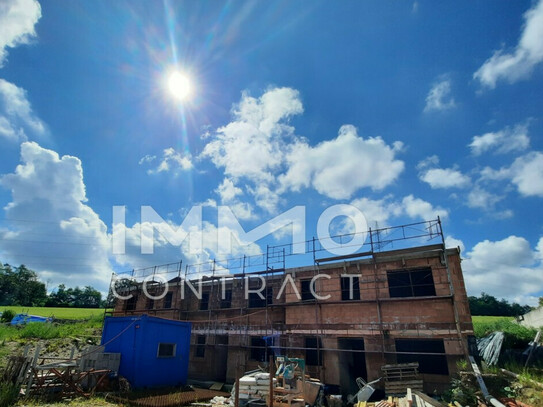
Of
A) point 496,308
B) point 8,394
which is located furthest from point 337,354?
point 496,308

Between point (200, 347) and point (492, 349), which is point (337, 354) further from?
point (200, 347)

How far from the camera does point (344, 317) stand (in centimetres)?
1678

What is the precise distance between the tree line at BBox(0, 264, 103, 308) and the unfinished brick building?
66925mm

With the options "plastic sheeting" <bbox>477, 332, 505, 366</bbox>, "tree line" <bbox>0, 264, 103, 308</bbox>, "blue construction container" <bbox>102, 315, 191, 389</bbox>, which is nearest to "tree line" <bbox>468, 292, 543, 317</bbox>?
"plastic sheeting" <bbox>477, 332, 505, 366</bbox>

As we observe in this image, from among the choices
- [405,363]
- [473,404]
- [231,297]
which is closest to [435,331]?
[405,363]

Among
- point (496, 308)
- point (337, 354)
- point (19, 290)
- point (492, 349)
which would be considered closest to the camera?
point (492, 349)

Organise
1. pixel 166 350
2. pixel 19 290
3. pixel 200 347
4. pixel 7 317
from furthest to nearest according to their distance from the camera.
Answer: pixel 19 290
pixel 7 317
pixel 200 347
pixel 166 350

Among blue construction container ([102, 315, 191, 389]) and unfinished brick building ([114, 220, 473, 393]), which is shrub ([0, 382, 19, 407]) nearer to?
blue construction container ([102, 315, 191, 389])

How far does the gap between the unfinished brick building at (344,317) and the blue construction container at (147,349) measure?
3.79 m

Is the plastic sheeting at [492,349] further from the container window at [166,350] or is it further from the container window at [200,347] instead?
the container window at [200,347]

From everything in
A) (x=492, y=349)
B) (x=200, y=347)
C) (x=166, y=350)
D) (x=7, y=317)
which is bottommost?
(x=200, y=347)

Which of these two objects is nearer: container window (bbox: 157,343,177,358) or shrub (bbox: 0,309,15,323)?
container window (bbox: 157,343,177,358)

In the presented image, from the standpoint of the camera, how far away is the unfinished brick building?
14633 mm

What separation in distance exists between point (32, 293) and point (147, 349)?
85.9 meters
